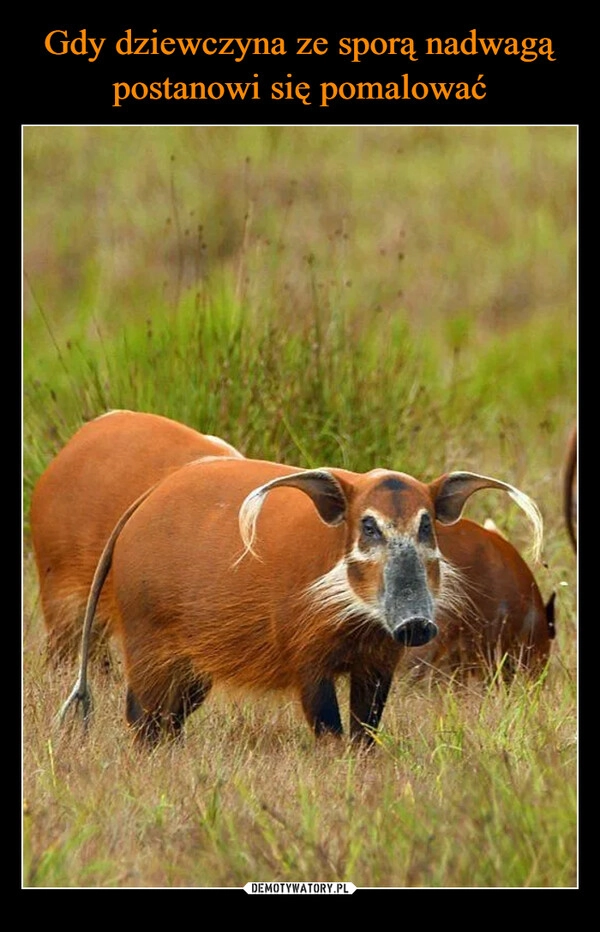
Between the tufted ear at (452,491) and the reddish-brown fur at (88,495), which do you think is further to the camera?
the reddish-brown fur at (88,495)

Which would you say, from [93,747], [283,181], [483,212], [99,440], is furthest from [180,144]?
[93,747]

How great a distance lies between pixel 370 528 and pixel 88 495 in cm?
131

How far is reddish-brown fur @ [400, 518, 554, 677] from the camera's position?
18.3 feet

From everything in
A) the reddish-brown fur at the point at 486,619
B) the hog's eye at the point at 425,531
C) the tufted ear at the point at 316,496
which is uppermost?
the tufted ear at the point at 316,496

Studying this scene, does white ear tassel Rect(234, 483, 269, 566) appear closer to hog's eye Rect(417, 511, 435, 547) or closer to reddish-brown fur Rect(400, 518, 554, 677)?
hog's eye Rect(417, 511, 435, 547)

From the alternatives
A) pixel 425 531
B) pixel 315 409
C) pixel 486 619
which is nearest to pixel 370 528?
pixel 425 531

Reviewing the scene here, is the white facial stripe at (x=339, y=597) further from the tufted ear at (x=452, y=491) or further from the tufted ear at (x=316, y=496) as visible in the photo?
the tufted ear at (x=452, y=491)

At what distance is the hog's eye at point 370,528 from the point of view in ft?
15.3

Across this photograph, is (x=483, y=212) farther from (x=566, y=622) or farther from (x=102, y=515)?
(x=102, y=515)

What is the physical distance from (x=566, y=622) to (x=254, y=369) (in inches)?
64.9

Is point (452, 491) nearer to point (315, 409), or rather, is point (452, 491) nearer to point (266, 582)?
point (266, 582)

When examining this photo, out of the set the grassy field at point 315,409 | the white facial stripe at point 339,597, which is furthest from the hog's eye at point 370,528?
the grassy field at point 315,409

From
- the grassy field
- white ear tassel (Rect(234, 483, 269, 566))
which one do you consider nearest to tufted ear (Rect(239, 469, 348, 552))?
white ear tassel (Rect(234, 483, 269, 566))

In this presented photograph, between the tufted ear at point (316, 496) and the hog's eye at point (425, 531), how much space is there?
0.78ft
